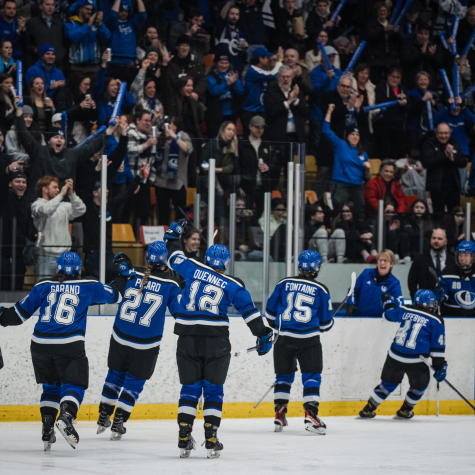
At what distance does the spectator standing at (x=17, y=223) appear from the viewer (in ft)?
23.4

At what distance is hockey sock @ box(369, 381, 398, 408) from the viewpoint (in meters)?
7.98

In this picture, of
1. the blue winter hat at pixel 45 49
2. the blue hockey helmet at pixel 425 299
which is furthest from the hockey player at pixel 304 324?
the blue winter hat at pixel 45 49

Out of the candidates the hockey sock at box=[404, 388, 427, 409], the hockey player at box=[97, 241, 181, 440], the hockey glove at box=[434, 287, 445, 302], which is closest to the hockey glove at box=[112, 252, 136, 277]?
the hockey player at box=[97, 241, 181, 440]

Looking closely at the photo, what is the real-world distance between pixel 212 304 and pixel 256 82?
485cm

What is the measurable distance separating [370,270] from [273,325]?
1536mm

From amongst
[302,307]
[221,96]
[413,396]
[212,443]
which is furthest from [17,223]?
[413,396]

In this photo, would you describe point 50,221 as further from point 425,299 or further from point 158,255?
point 425,299

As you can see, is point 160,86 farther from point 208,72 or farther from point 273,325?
point 273,325

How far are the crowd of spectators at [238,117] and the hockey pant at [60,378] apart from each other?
54.9 inches

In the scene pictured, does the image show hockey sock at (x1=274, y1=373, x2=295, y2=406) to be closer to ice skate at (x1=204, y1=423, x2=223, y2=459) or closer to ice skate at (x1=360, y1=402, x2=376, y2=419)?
ice skate at (x1=360, y1=402, x2=376, y2=419)

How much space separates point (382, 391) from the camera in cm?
798

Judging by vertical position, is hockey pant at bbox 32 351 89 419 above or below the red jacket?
below

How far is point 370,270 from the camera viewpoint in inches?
331

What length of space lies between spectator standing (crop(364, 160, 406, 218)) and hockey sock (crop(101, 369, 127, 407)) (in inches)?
125
